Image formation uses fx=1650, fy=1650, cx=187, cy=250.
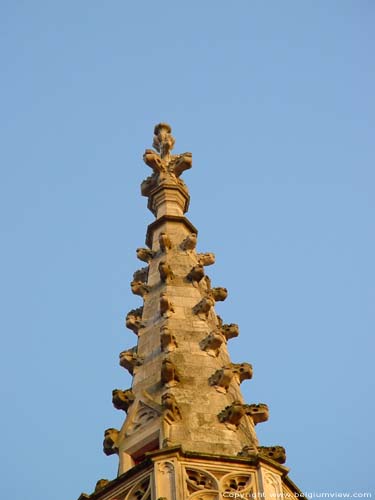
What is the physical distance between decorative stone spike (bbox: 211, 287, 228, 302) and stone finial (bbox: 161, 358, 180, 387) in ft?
16.0

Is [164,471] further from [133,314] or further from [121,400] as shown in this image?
[133,314]

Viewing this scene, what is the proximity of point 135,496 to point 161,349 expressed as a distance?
16.2 feet

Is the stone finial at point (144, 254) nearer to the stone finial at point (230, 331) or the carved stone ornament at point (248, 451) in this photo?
the stone finial at point (230, 331)

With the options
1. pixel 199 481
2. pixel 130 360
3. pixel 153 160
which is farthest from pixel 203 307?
pixel 153 160

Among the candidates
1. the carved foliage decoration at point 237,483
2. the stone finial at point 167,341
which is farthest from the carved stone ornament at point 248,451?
the stone finial at point 167,341

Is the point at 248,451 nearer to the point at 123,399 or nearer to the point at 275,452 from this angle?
the point at 275,452

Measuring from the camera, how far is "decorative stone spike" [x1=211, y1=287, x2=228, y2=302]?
3281 cm

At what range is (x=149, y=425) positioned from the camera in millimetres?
27156

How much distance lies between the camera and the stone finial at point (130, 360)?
97.4 ft

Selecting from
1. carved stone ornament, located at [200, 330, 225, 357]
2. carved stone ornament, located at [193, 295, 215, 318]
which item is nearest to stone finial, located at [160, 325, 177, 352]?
carved stone ornament, located at [200, 330, 225, 357]

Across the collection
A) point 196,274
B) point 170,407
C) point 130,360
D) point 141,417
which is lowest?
point 170,407

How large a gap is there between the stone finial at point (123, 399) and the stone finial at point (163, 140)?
11445mm

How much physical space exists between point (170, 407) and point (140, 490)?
7.28 feet

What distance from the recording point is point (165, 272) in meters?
32.2
